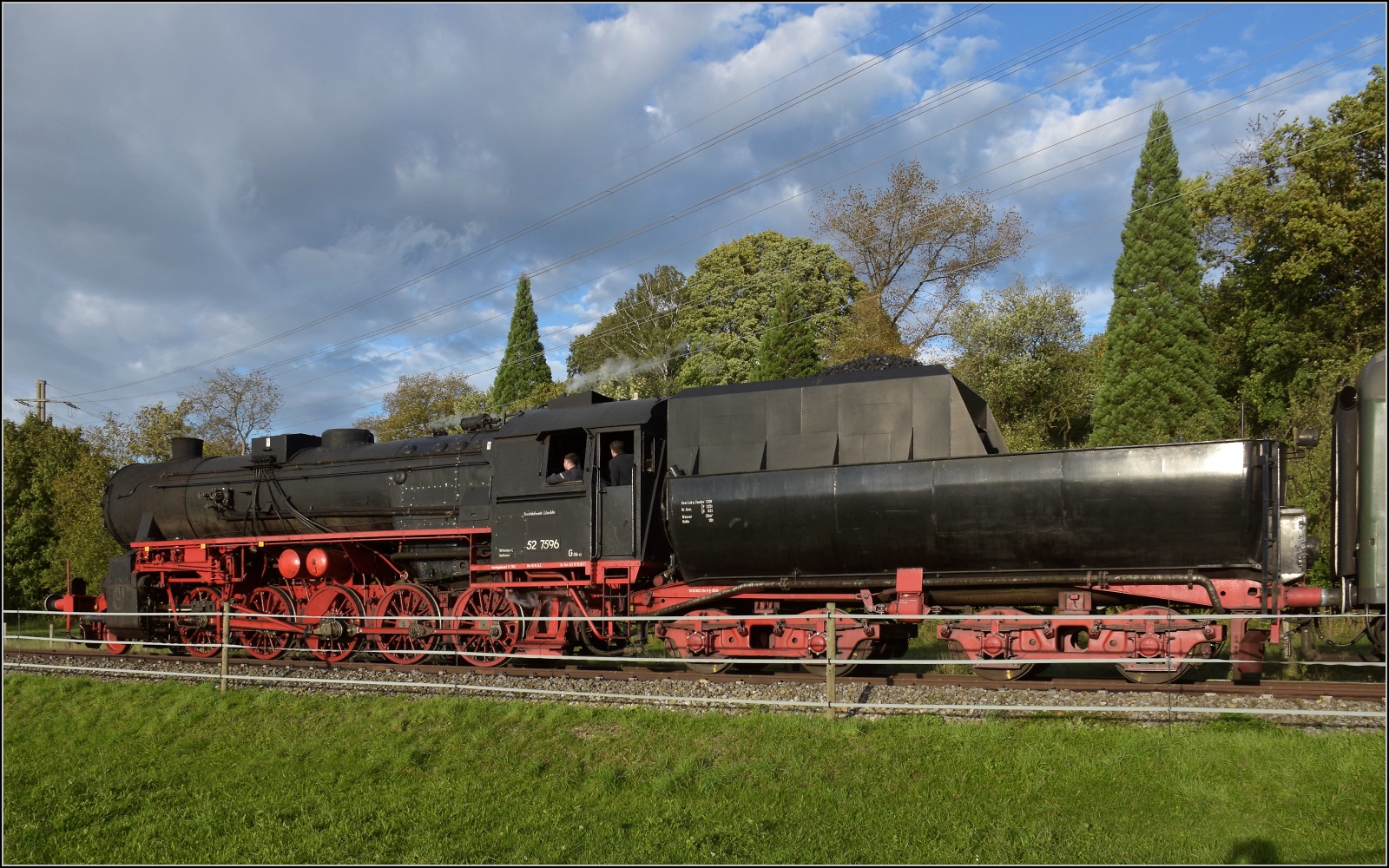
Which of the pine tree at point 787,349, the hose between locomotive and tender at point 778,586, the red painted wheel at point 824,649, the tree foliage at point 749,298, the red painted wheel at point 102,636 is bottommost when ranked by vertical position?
the red painted wheel at point 102,636

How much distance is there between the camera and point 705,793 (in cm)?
704

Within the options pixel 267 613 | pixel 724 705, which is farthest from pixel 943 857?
pixel 267 613

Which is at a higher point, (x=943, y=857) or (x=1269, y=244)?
(x=1269, y=244)

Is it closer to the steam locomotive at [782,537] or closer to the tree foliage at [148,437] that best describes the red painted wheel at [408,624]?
the steam locomotive at [782,537]

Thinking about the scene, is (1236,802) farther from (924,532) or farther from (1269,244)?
(1269,244)

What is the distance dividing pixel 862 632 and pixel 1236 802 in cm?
450

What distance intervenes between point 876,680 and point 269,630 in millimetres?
9781

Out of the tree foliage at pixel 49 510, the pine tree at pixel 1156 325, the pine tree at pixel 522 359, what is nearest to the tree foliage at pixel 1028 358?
the pine tree at pixel 1156 325

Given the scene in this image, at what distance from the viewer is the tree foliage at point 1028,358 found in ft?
103

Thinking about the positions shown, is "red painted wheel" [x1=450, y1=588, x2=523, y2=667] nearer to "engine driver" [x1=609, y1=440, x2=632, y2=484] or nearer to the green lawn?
"engine driver" [x1=609, y1=440, x2=632, y2=484]

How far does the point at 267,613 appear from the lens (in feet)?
46.4

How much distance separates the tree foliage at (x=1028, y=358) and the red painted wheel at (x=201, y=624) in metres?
24.0

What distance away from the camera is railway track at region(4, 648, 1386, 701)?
27.7 feet

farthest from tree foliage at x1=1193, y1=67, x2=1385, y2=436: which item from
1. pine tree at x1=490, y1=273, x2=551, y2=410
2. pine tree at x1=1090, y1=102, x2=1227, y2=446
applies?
pine tree at x1=490, y1=273, x2=551, y2=410
